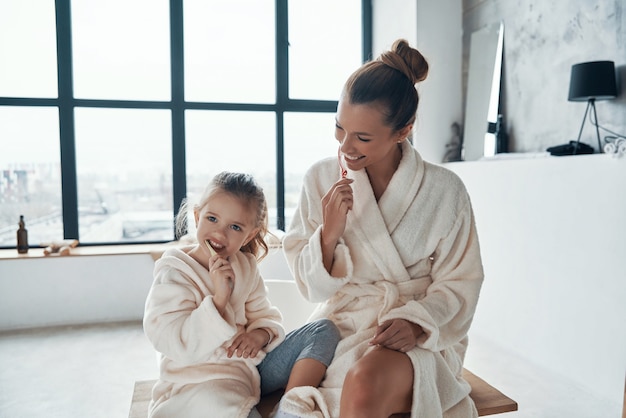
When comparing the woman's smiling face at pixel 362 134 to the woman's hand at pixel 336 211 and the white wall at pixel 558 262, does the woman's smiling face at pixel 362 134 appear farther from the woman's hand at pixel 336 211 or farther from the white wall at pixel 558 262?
the white wall at pixel 558 262

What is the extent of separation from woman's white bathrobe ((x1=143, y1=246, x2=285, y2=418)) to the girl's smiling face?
0.08 metres

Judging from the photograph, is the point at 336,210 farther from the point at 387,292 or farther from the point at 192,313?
the point at 192,313

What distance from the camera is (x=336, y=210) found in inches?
47.9

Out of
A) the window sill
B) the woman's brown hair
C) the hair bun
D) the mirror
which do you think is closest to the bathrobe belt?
the woman's brown hair

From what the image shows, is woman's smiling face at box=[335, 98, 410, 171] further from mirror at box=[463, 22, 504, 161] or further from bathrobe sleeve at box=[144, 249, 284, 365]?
mirror at box=[463, 22, 504, 161]

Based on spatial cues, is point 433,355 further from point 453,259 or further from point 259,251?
point 259,251

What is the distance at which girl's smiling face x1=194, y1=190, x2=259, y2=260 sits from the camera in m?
1.25

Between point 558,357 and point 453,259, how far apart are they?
1678mm

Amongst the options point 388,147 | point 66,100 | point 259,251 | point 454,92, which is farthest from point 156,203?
point 388,147

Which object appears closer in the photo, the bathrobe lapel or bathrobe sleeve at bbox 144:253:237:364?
bathrobe sleeve at bbox 144:253:237:364

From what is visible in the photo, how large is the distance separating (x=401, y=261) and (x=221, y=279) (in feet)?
1.55

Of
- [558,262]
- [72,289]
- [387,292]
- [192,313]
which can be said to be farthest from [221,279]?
[72,289]

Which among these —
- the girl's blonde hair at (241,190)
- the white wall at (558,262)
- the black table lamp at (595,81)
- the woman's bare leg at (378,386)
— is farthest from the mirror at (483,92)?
the woman's bare leg at (378,386)

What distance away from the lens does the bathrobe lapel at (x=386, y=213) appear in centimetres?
133
